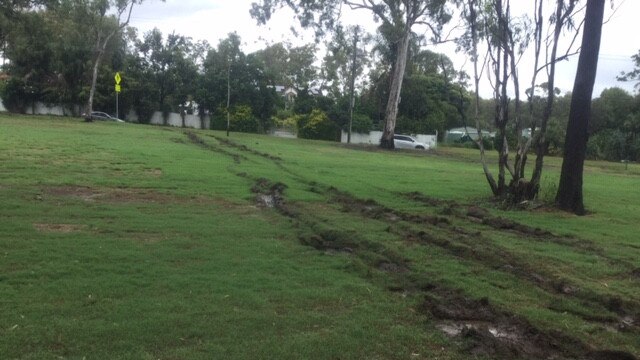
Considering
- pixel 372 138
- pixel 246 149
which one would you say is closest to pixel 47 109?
pixel 372 138

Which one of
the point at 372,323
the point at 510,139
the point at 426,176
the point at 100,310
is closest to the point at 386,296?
the point at 372,323

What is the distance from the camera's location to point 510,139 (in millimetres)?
53188

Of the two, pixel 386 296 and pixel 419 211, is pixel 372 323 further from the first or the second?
pixel 419 211

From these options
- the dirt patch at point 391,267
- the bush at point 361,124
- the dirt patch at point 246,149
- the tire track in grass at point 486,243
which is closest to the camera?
the tire track in grass at point 486,243

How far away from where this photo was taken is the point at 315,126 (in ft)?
182

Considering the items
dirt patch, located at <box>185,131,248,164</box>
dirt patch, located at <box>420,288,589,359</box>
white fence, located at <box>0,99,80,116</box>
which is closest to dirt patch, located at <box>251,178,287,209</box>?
dirt patch, located at <box>185,131,248,164</box>

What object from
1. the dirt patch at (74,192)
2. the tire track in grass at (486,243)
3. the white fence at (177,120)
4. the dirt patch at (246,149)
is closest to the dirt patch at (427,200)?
the tire track in grass at (486,243)

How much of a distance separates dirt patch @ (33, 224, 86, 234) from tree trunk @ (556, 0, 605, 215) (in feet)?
39.3

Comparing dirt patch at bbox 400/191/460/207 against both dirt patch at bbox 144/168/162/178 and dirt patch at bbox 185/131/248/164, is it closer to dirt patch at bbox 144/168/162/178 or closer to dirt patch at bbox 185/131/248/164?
dirt patch at bbox 144/168/162/178

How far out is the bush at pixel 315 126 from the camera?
55625mm

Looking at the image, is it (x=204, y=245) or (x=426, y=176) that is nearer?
(x=204, y=245)

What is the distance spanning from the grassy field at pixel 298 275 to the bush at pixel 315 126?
3888 centimetres

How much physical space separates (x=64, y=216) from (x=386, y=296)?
6857 millimetres

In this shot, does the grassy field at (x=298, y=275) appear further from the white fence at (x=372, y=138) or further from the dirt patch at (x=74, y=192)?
the white fence at (x=372, y=138)
